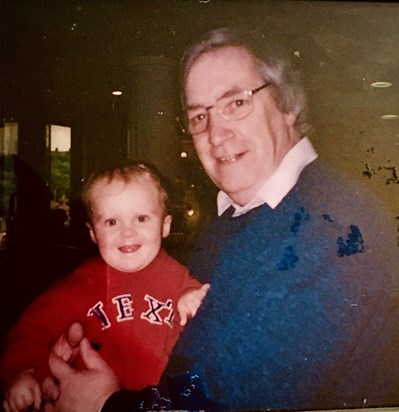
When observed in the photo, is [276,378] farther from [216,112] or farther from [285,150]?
[216,112]

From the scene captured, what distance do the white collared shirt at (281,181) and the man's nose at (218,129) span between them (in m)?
0.15

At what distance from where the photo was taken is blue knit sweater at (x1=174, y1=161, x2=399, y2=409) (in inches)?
62.3

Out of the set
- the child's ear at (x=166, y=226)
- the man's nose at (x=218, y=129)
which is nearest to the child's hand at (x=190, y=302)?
the child's ear at (x=166, y=226)

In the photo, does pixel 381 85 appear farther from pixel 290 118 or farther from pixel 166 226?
pixel 166 226

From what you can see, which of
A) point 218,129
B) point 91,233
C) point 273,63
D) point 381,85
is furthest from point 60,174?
point 381,85

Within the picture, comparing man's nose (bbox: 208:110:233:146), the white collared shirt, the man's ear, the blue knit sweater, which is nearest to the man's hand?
the blue knit sweater

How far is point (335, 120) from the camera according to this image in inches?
66.1

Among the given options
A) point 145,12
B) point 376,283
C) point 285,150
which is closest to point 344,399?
point 376,283

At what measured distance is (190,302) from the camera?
1580 millimetres

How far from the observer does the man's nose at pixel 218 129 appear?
162 cm

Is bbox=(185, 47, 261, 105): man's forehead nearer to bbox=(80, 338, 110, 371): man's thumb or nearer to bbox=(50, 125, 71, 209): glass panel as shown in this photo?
bbox=(50, 125, 71, 209): glass panel

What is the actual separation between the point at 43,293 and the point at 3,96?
0.54 meters

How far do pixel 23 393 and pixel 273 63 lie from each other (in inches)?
43.9

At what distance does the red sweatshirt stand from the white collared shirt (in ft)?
0.93
